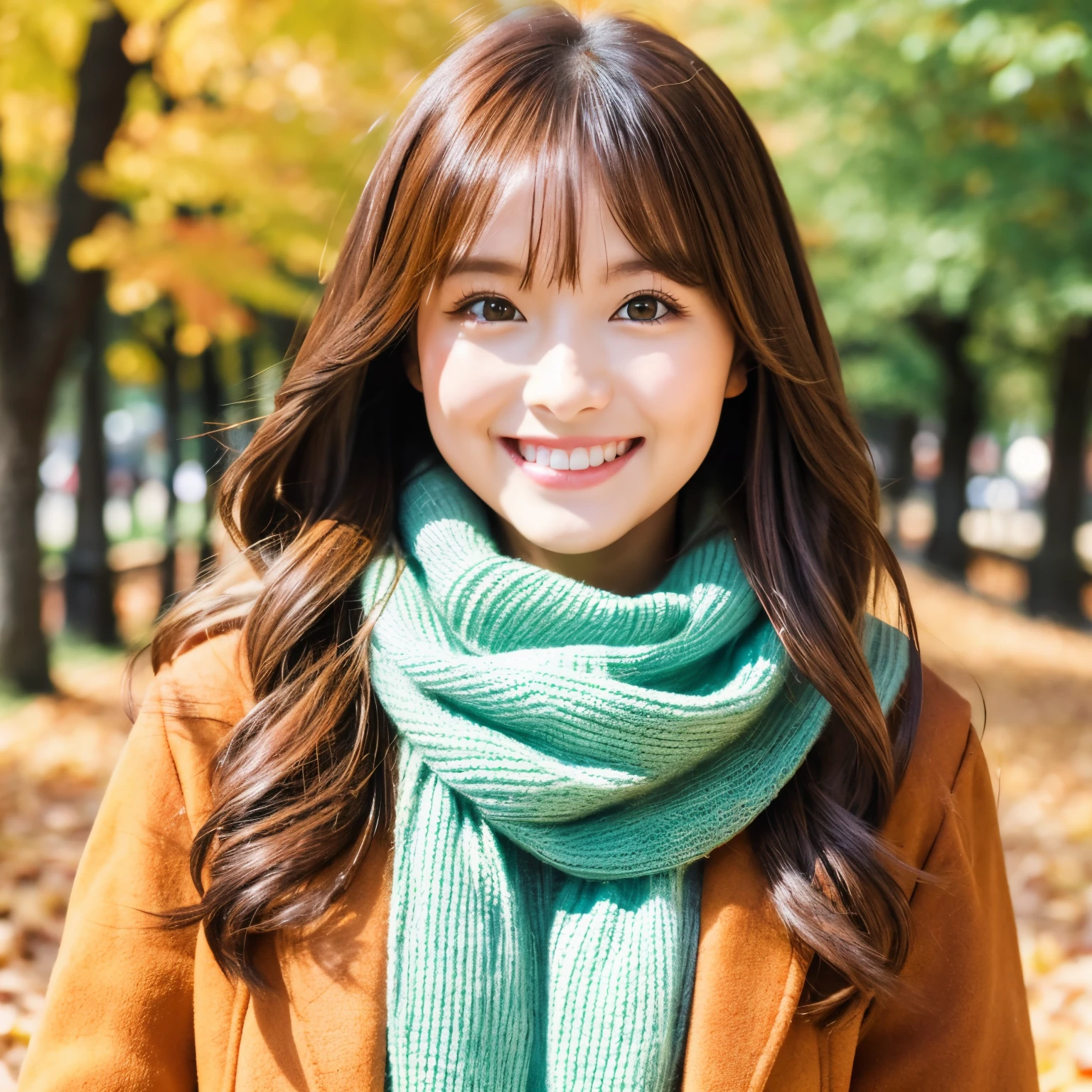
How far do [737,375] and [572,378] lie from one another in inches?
15.8

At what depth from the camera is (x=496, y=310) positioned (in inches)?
69.9

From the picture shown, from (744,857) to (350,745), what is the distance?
63 centimetres

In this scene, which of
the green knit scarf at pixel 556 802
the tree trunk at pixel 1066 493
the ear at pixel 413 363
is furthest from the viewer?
the tree trunk at pixel 1066 493

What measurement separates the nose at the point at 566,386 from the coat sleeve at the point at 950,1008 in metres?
0.85

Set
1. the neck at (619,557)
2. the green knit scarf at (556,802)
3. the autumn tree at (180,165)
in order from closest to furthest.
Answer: the green knit scarf at (556,802), the neck at (619,557), the autumn tree at (180,165)

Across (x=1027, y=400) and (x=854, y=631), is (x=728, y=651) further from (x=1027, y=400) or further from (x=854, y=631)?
(x=1027, y=400)

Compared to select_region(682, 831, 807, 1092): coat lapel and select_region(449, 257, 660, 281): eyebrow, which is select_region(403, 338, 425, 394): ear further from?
select_region(682, 831, 807, 1092): coat lapel

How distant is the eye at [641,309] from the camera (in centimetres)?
176

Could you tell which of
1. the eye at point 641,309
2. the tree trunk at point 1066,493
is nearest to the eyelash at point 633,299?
the eye at point 641,309

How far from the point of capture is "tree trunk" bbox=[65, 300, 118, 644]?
1073 cm

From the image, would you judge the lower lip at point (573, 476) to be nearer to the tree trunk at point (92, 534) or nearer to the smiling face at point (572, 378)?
the smiling face at point (572, 378)

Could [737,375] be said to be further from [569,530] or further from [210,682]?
[210,682]

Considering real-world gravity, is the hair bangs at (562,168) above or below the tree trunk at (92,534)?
above

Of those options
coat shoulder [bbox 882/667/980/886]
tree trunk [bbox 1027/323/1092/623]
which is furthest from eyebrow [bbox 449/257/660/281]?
tree trunk [bbox 1027/323/1092/623]
